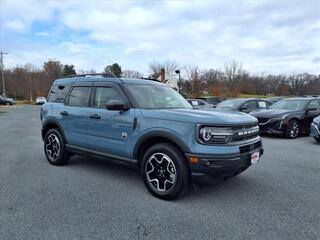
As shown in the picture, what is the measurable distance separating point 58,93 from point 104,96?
162 centimetres

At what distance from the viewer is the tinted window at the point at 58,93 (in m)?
5.80

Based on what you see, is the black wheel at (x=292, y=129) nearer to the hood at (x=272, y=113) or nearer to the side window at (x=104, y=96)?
the hood at (x=272, y=113)

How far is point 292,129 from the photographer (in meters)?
9.88

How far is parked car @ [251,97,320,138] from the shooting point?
32.1 ft

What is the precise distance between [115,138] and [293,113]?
7.87 m

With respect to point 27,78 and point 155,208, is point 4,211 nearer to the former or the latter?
point 155,208

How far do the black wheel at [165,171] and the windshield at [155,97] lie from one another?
0.83m

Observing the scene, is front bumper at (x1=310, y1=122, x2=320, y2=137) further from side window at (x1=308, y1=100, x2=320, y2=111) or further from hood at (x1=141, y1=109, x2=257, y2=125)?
hood at (x1=141, y1=109, x2=257, y2=125)

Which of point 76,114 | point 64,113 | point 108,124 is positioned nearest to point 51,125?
point 64,113

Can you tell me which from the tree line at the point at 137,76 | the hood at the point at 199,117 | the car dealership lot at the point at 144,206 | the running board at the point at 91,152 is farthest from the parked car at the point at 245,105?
the tree line at the point at 137,76

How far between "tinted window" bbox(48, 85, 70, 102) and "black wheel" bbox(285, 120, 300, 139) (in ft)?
25.2

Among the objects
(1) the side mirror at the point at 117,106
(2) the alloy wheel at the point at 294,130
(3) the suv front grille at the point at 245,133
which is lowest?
(2) the alloy wheel at the point at 294,130

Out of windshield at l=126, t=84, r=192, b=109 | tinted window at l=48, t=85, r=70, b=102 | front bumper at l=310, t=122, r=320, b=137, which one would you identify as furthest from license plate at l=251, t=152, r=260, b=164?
front bumper at l=310, t=122, r=320, b=137

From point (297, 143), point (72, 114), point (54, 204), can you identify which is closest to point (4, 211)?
point (54, 204)
